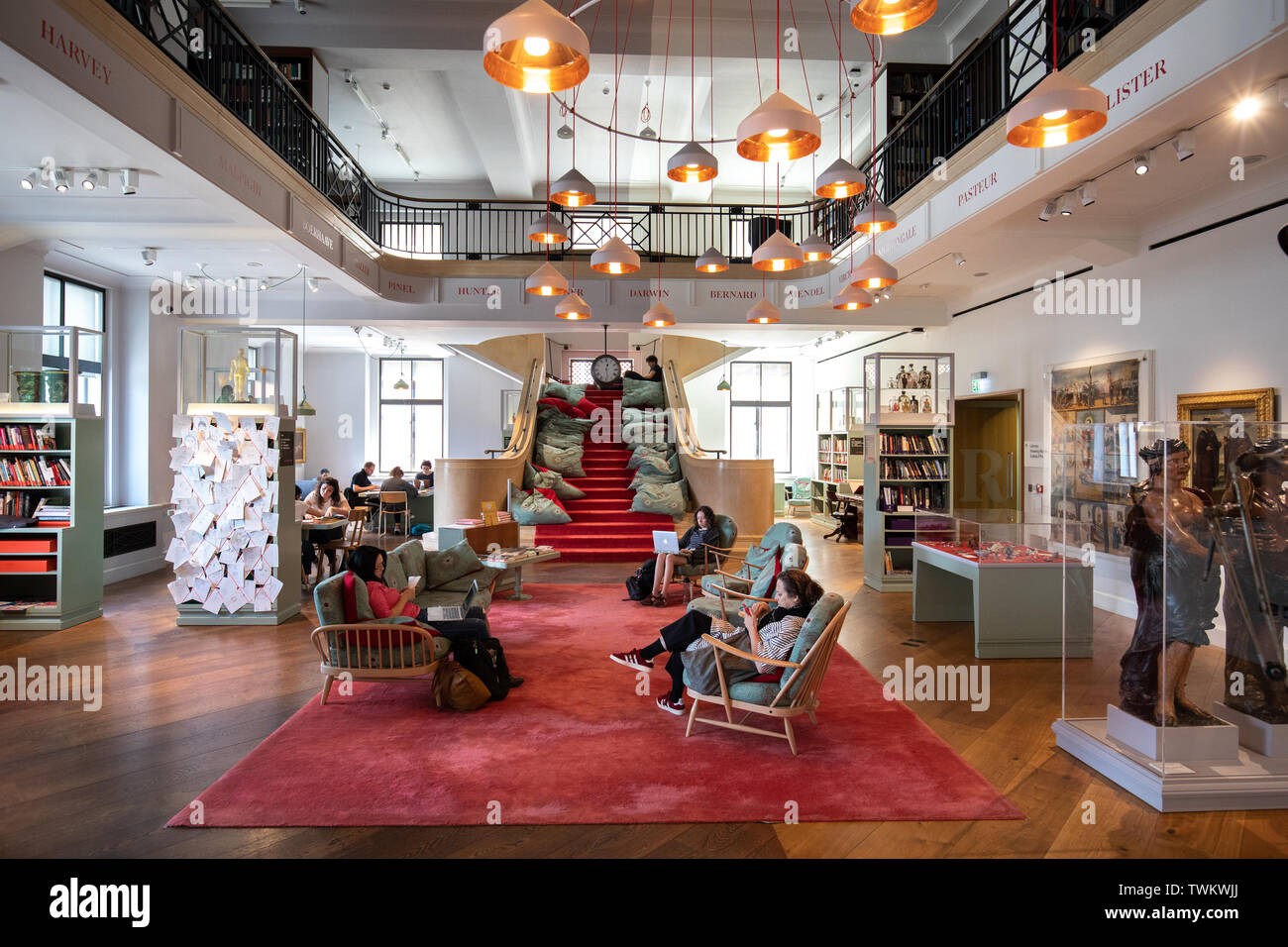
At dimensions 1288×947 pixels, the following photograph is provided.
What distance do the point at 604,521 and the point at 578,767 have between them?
7522mm

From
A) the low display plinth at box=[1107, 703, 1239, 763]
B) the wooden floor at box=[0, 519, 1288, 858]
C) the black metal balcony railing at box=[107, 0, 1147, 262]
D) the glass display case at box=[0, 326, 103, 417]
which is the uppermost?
the black metal balcony railing at box=[107, 0, 1147, 262]

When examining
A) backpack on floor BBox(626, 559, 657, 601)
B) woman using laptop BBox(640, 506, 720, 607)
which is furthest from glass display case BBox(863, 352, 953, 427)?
backpack on floor BBox(626, 559, 657, 601)

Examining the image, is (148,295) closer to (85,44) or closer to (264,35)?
(264,35)

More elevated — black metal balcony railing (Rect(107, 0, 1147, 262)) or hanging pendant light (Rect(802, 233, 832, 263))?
black metal balcony railing (Rect(107, 0, 1147, 262))

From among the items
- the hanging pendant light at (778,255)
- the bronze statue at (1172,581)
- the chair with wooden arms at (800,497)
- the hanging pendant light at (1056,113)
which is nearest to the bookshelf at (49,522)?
the hanging pendant light at (778,255)

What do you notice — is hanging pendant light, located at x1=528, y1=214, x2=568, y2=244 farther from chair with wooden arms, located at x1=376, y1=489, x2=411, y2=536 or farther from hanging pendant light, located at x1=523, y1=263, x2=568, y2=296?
chair with wooden arms, located at x1=376, y1=489, x2=411, y2=536

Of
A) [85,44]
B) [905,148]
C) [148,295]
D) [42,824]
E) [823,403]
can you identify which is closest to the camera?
[42,824]

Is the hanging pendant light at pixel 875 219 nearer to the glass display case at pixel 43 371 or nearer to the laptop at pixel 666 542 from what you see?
the laptop at pixel 666 542

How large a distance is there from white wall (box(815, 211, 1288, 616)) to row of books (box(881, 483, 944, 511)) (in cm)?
116

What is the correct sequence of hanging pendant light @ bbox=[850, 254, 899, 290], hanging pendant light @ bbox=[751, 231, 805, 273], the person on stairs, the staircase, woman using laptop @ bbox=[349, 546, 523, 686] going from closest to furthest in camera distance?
the person on stairs
woman using laptop @ bbox=[349, 546, 523, 686]
hanging pendant light @ bbox=[751, 231, 805, 273]
hanging pendant light @ bbox=[850, 254, 899, 290]
the staircase

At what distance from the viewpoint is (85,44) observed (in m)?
4.46

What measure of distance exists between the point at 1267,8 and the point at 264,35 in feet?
36.0

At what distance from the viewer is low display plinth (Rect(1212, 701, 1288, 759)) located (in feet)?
11.9

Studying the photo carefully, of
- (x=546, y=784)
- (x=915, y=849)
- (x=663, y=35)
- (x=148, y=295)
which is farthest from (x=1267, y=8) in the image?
(x=148, y=295)
